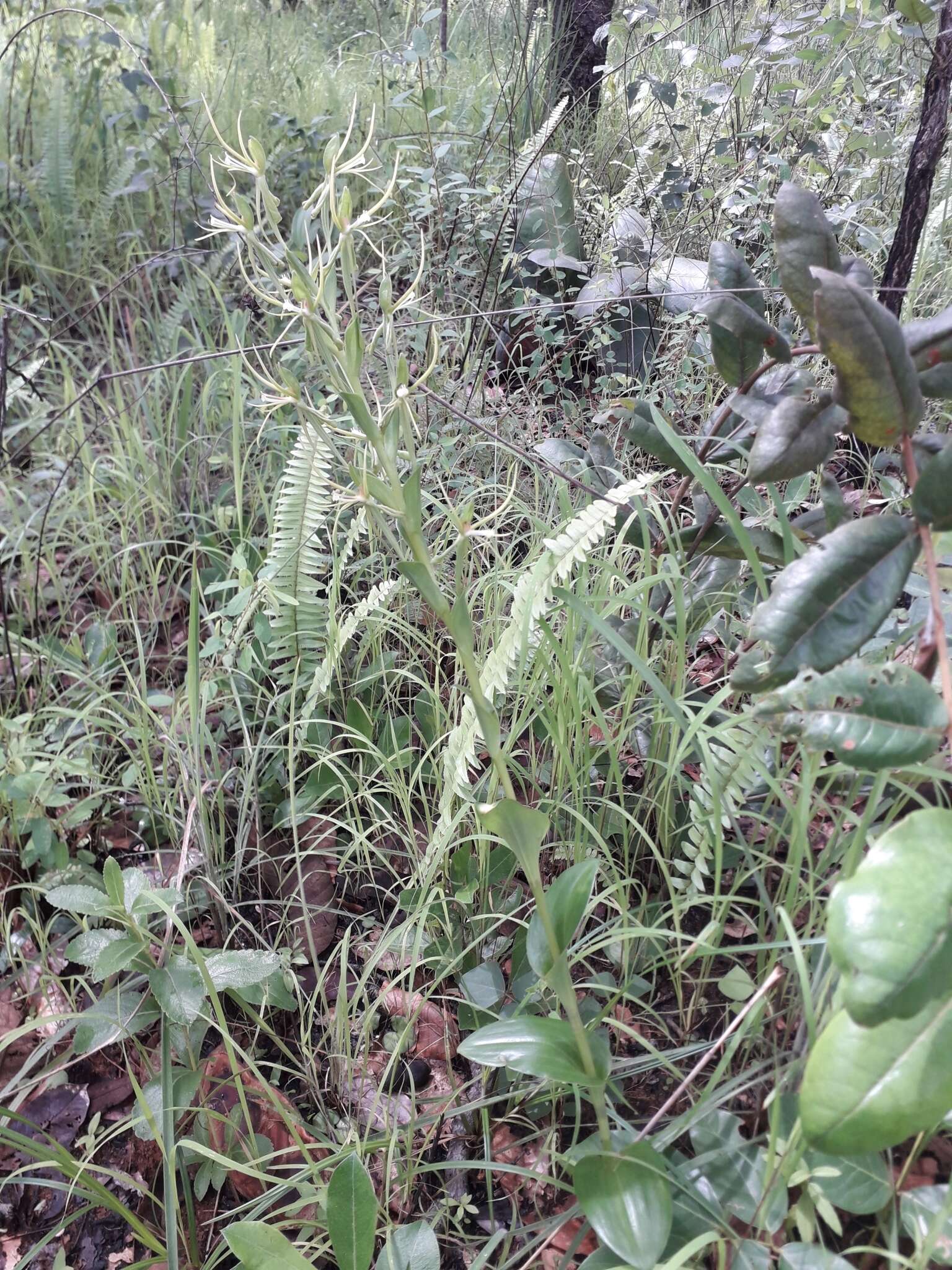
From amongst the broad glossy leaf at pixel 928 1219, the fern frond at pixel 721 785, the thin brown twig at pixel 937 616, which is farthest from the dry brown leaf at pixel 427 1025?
the thin brown twig at pixel 937 616

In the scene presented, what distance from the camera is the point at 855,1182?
0.77 meters

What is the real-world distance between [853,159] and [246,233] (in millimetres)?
2875

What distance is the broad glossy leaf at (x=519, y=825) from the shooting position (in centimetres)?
68

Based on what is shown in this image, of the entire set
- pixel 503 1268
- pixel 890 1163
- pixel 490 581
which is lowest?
pixel 503 1268

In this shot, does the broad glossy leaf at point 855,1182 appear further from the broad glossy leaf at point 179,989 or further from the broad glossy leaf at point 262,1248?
the broad glossy leaf at point 179,989

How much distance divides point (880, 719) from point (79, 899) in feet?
3.37

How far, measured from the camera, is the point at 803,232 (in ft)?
2.81

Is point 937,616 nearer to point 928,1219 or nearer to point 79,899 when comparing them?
point 928,1219

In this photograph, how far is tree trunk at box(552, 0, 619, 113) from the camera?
3586 mm

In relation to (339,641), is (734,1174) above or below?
below

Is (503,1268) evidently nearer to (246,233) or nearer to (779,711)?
(779,711)

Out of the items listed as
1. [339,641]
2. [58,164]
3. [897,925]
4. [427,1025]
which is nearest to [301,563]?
[339,641]

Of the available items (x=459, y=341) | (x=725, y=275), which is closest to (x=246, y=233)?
(x=725, y=275)

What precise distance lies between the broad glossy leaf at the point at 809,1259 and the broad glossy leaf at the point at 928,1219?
7 cm
